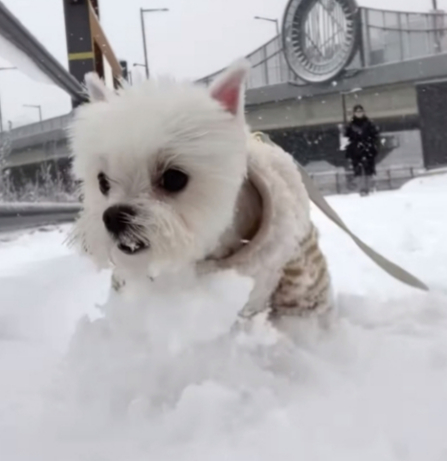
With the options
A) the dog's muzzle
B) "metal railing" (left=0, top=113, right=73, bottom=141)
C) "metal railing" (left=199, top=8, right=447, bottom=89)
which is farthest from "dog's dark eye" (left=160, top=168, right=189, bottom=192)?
"metal railing" (left=199, top=8, right=447, bottom=89)

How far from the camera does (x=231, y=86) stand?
1.46 metres

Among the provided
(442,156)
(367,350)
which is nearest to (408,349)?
(367,350)

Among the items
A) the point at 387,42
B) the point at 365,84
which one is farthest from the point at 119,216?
the point at 387,42

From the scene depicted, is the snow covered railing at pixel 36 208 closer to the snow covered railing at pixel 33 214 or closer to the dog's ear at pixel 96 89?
the snow covered railing at pixel 33 214

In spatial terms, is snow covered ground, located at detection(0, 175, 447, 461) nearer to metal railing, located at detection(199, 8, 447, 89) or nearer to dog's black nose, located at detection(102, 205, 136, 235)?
dog's black nose, located at detection(102, 205, 136, 235)

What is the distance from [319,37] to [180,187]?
18.6 m

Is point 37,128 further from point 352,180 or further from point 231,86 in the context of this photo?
point 352,180

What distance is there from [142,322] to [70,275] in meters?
1.02

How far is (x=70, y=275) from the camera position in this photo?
2410mm

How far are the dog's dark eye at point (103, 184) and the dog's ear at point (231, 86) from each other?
1.00 feet

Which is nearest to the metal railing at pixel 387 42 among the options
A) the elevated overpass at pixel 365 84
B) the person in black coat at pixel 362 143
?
the elevated overpass at pixel 365 84

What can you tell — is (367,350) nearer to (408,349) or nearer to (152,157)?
(408,349)

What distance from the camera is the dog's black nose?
126 cm

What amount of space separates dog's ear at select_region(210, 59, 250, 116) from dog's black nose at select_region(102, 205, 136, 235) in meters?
0.36
